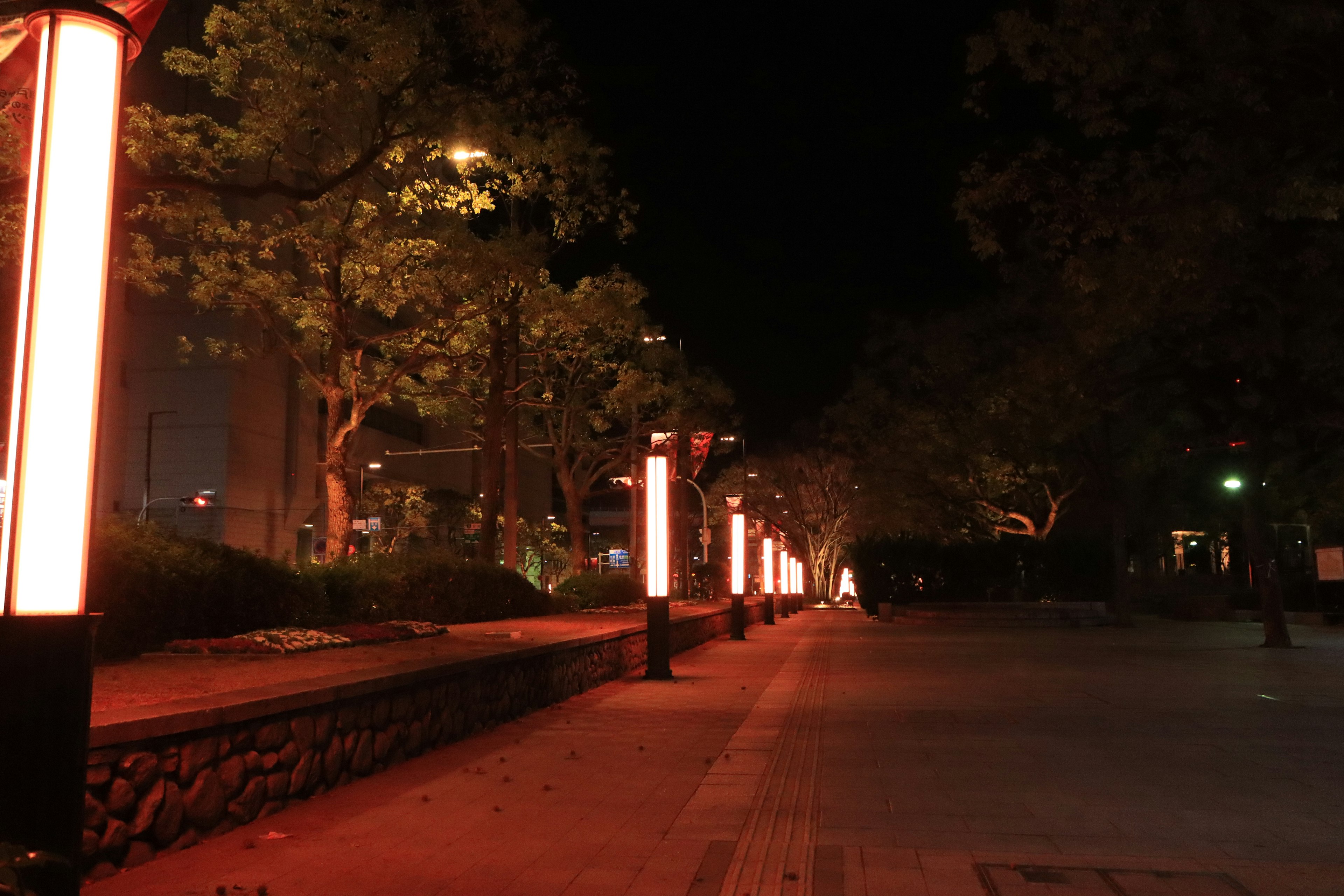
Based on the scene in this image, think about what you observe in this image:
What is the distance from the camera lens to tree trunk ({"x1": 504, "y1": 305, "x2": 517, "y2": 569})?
76.2ft

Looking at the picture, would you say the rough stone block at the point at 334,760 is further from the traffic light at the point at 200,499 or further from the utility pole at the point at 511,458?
the traffic light at the point at 200,499

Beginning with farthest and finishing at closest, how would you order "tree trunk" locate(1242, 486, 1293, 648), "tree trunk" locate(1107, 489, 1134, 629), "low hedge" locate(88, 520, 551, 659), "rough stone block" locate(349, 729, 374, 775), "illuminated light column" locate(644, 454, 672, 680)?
"tree trunk" locate(1107, 489, 1134, 629) → "tree trunk" locate(1242, 486, 1293, 648) → "illuminated light column" locate(644, 454, 672, 680) → "low hedge" locate(88, 520, 551, 659) → "rough stone block" locate(349, 729, 374, 775)

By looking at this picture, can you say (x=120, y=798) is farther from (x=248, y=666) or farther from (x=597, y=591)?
(x=597, y=591)

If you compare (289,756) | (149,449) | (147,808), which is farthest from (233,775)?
(149,449)

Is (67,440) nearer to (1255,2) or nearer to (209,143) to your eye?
(1255,2)

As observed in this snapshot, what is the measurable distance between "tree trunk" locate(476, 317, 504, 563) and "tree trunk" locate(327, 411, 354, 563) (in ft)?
12.7

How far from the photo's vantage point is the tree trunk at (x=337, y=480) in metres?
17.8

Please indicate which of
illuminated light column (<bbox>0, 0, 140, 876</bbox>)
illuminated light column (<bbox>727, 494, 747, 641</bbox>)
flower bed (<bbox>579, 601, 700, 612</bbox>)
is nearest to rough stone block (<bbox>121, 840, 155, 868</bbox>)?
illuminated light column (<bbox>0, 0, 140, 876</bbox>)

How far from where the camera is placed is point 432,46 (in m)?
15.7

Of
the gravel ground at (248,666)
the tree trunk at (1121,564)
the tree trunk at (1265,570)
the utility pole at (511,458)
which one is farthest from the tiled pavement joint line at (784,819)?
the tree trunk at (1121,564)

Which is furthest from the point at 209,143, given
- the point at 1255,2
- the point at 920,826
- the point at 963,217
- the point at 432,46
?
the point at 920,826

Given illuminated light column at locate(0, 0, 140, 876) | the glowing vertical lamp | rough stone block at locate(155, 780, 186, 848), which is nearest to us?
illuminated light column at locate(0, 0, 140, 876)

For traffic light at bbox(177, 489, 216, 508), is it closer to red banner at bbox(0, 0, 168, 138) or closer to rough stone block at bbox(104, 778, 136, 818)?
rough stone block at bbox(104, 778, 136, 818)

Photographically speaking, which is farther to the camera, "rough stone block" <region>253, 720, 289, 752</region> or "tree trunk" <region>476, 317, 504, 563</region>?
"tree trunk" <region>476, 317, 504, 563</region>
